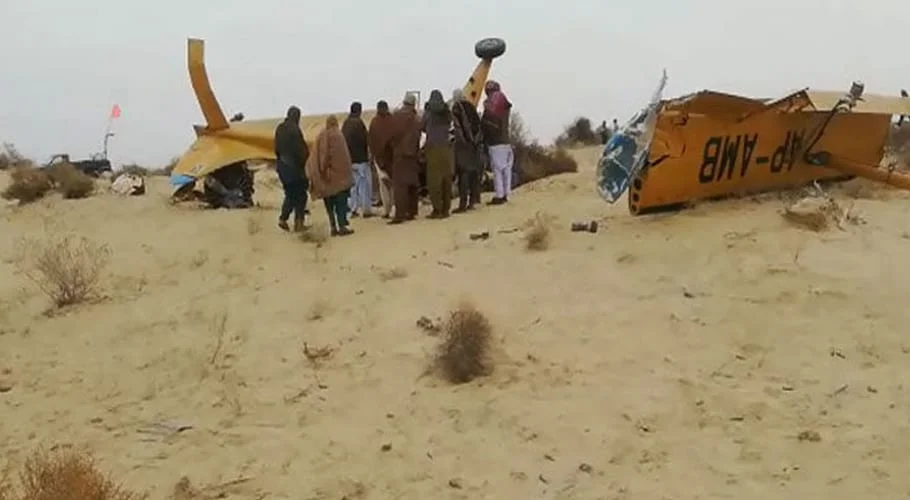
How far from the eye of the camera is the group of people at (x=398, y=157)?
13.9 m

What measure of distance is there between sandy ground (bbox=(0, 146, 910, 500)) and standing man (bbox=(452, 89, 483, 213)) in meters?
1.96

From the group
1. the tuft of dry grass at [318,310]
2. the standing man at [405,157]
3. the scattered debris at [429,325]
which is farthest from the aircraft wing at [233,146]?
the scattered debris at [429,325]

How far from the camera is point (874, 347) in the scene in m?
8.25

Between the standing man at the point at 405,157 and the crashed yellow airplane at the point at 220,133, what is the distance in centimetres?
264

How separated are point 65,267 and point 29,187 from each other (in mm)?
10642

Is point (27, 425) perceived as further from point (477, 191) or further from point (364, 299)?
point (477, 191)

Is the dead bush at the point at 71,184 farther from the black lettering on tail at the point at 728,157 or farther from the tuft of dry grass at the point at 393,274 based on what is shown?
the black lettering on tail at the point at 728,157

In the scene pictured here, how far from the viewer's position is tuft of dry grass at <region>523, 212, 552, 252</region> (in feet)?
38.9

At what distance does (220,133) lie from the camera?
17984 millimetres

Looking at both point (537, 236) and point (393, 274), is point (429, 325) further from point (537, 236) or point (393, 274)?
point (537, 236)

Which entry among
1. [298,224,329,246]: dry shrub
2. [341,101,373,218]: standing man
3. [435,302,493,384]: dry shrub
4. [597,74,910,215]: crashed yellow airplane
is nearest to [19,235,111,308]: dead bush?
[298,224,329,246]: dry shrub

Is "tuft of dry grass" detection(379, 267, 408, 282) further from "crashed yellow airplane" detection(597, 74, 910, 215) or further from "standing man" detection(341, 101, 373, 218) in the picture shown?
"standing man" detection(341, 101, 373, 218)

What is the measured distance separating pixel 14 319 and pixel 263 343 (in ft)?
10.3

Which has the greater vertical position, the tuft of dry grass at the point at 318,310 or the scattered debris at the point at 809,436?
the scattered debris at the point at 809,436
